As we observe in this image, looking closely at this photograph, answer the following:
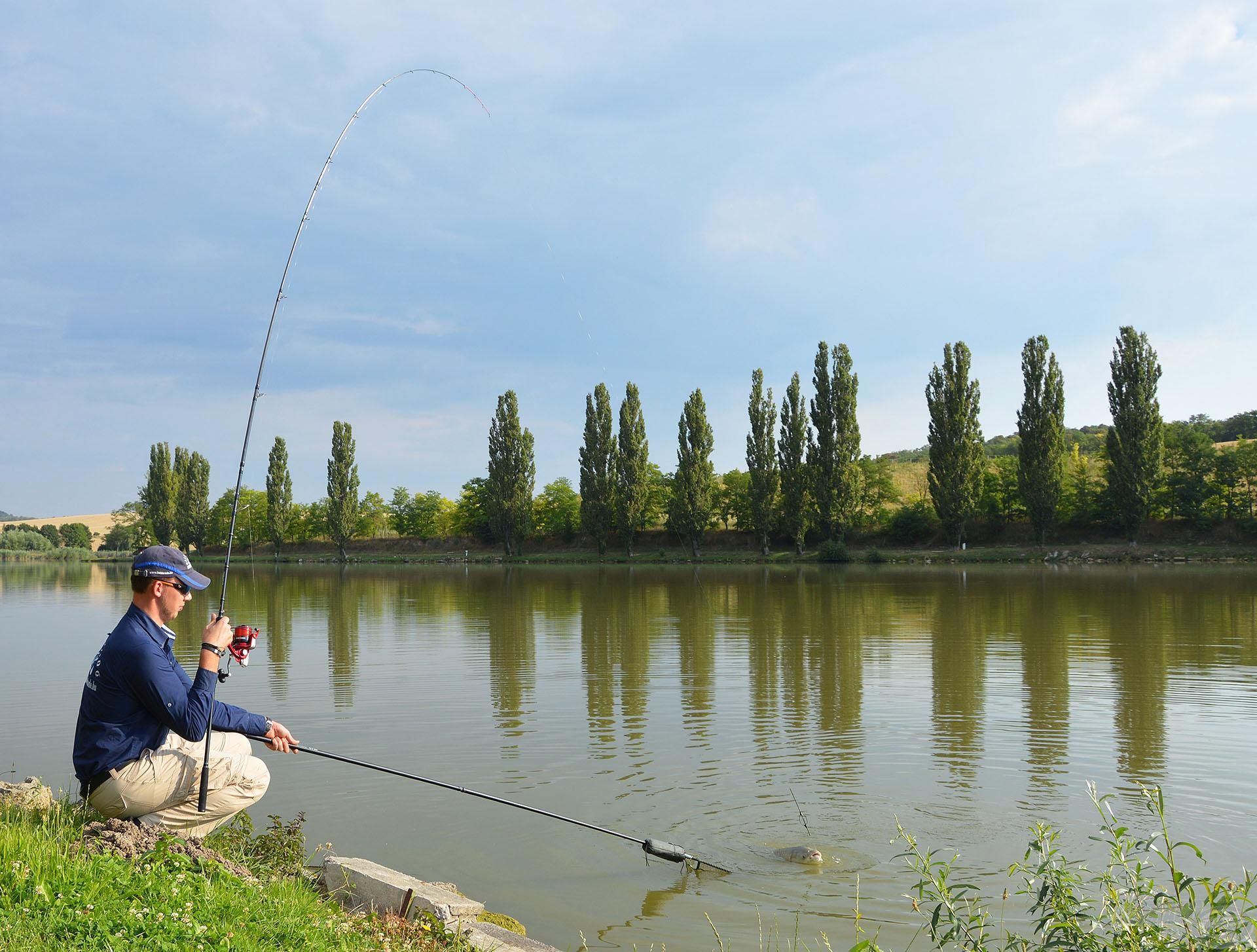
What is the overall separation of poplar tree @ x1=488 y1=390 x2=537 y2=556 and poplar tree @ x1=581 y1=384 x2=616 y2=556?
6.34 meters

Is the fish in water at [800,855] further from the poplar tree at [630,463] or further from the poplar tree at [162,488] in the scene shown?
the poplar tree at [162,488]

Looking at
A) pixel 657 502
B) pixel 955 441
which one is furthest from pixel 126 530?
pixel 955 441

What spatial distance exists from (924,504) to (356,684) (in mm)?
54834

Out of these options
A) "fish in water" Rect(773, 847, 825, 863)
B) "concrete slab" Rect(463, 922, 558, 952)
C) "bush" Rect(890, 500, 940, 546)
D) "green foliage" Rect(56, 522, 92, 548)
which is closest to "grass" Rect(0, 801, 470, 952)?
"concrete slab" Rect(463, 922, 558, 952)

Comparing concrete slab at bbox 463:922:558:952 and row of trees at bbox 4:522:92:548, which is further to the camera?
row of trees at bbox 4:522:92:548

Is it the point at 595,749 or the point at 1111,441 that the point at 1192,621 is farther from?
the point at 1111,441

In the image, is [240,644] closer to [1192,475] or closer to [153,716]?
[153,716]

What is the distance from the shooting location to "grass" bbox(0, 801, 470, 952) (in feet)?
12.4

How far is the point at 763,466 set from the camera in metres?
63.4

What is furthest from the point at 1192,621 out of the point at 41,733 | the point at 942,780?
the point at 41,733

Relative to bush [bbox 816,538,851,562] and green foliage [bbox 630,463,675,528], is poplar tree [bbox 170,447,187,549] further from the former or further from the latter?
bush [bbox 816,538,851,562]

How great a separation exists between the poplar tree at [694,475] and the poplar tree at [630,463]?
2.56 metres

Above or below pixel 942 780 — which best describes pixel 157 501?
above

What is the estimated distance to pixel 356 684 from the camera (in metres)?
13.8
